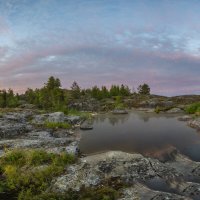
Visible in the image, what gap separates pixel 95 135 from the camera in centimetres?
5728

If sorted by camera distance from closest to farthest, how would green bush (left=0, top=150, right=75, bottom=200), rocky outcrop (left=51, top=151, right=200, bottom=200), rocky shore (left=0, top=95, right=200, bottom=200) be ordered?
rocky outcrop (left=51, top=151, right=200, bottom=200) → rocky shore (left=0, top=95, right=200, bottom=200) → green bush (left=0, top=150, right=75, bottom=200)

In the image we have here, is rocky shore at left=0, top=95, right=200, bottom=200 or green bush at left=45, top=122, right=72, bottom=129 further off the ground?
green bush at left=45, top=122, right=72, bottom=129

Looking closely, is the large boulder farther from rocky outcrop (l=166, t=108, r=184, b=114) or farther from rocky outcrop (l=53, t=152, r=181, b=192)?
rocky outcrop (l=166, t=108, r=184, b=114)

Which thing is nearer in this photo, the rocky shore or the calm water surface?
the rocky shore

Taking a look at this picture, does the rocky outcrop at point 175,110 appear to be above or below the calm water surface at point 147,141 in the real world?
above

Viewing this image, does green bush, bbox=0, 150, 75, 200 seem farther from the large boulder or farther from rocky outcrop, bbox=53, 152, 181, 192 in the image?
the large boulder

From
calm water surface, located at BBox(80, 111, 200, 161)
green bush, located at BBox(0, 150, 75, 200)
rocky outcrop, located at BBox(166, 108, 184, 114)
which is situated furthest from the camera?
rocky outcrop, located at BBox(166, 108, 184, 114)

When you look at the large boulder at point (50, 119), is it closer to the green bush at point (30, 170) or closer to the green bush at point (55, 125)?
the green bush at point (55, 125)

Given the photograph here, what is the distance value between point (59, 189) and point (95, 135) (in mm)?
31784

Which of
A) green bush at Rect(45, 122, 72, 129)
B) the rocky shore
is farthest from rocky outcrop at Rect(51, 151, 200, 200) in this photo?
green bush at Rect(45, 122, 72, 129)

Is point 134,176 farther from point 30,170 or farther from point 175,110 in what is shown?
point 175,110

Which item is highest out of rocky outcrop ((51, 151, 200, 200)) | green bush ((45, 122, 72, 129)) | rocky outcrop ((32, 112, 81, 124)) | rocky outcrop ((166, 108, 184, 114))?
rocky outcrop ((166, 108, 184, 114))

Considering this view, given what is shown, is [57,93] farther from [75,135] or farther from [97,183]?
[97,183]

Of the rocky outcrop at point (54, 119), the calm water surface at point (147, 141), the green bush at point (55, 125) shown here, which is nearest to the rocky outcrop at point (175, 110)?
the calm water surface at point (147, 141)
